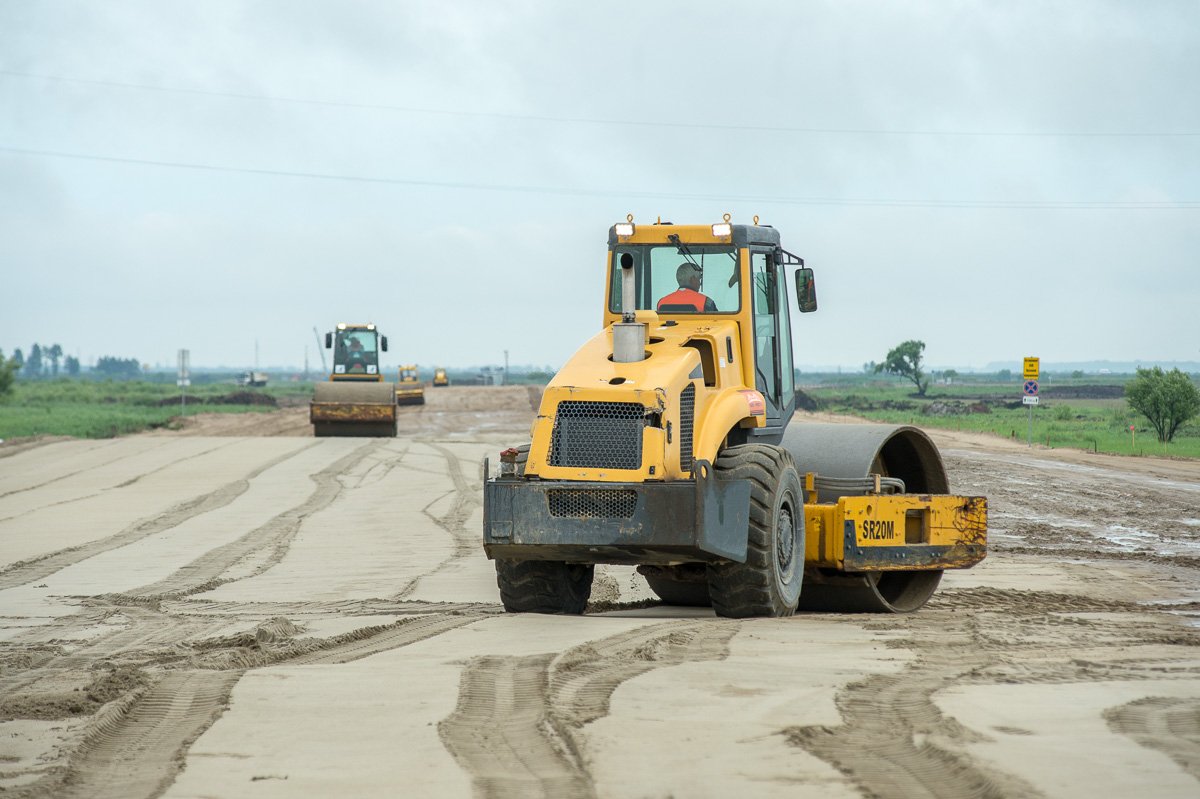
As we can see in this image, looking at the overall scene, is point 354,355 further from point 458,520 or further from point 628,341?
point 628,341

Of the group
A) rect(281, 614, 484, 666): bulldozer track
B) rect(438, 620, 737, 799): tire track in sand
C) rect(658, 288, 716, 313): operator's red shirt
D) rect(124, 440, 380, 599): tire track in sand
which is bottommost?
rect(124, 440, 380, 599): tire track in sand

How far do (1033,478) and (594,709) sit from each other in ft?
72.3

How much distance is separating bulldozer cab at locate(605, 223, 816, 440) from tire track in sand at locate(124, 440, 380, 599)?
499 cm

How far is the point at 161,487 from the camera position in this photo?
24469 mm

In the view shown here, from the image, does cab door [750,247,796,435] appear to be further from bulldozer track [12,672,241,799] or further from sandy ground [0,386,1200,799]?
bulldozer track [12,672,241,799]

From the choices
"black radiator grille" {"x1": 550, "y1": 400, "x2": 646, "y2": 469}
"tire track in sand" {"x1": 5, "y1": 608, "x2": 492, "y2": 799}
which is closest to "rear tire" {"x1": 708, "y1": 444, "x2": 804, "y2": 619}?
"black radiator grille" {"x1": 550, "y1": 400, "x2": 646, "y2": 469}

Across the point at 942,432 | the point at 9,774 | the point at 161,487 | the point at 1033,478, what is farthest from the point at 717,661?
the point at 942,432

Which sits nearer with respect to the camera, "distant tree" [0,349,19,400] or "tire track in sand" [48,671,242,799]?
"tire track in sand" [48,671,242,799]

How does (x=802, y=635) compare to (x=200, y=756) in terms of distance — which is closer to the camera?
(x=200, y=756)

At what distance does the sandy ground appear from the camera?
5930mm

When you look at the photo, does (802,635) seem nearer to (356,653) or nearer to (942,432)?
(356,653)

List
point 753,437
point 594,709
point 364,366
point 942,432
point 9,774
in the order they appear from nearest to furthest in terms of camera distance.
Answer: point 9,774 → point 594,709 → point 753,437 → point 364,366 → point 942,432

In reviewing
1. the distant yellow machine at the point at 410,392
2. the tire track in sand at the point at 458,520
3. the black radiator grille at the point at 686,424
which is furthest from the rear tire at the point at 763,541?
the distant yellow machine at the point at 410,392

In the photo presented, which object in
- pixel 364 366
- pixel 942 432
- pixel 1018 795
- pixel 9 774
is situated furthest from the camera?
pixel 942 432
